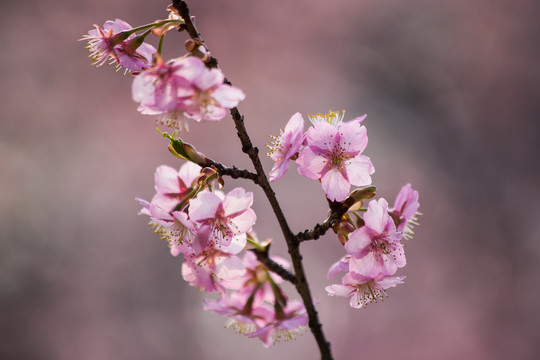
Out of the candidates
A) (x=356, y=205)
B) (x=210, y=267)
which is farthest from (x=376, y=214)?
(x=210, y=267)

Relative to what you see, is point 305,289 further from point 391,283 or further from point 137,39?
point 137,39

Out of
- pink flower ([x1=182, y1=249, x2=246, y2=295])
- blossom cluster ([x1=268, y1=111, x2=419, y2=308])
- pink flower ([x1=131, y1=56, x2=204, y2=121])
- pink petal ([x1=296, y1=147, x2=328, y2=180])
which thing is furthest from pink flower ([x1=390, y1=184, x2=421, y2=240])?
pink flower ([x1=131, y1=56, x2=204, y2=121])

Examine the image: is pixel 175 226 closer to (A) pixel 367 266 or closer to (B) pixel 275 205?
(B) pixel 275 205

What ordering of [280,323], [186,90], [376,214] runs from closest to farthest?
[186,90]
[376,214]
[280,323]

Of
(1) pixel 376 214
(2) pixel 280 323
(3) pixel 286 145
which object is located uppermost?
(3) pixel 286 145

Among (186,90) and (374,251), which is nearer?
(186,90)

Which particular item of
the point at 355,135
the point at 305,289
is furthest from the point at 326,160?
the point at 305,289

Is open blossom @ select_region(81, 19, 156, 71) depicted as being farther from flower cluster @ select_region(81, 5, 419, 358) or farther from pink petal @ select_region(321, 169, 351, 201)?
pink petal @ select_region(321, 169, 351, 201)
